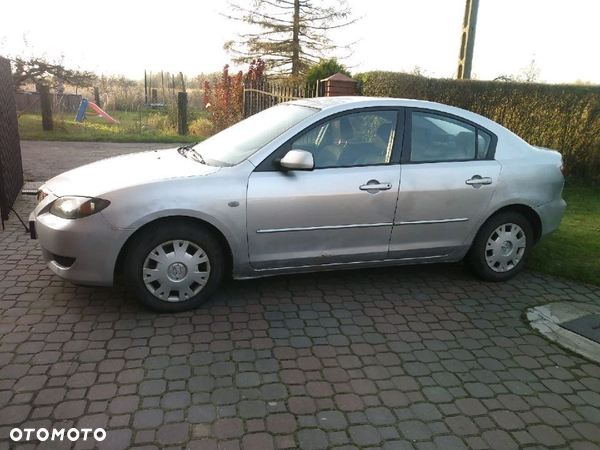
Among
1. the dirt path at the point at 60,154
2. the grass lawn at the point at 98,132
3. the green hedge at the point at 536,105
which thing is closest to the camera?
the green hedge at the point at 536,105

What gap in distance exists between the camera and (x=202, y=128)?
17.5 metres

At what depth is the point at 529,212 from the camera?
4.89 meters

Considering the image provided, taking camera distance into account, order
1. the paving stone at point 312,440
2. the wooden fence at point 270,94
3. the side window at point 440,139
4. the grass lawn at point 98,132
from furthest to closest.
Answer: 1. the grass lawn at point 98,132
2. the wooden fence at point 270,94
3. the side window at point 440,139
4. the paving stone at point 312,440

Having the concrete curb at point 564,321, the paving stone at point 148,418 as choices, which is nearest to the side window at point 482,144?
the concrete curb at point 564,321

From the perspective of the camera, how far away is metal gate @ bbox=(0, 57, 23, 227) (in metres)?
6.19

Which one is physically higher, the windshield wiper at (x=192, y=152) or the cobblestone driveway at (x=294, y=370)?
the windshield wiper at (x=192, y=152)

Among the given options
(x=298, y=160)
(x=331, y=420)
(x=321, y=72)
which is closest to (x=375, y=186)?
(x=298, y=160)

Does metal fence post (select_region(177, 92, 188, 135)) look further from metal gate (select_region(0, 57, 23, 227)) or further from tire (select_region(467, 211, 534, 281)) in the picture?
tire (select_region(467, 211, 534, 281))

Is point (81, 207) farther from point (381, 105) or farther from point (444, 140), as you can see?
point (444, 140)

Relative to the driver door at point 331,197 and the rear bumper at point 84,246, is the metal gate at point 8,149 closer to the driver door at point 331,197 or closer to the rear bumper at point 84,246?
the rear bumper at point 84,246

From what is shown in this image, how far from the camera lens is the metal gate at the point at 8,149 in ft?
20.3

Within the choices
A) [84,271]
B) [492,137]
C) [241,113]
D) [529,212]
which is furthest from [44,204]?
[241,113]

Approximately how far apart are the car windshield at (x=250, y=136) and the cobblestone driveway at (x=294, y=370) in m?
1.20

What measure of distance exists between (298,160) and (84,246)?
175 cm
